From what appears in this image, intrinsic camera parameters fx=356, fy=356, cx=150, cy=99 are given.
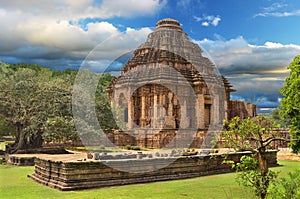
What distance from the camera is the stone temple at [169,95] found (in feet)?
112

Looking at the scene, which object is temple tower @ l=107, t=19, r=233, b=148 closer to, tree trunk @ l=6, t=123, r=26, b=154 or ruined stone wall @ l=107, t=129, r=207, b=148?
ruined stone wall @ l=107, t=129, r=207, b=148

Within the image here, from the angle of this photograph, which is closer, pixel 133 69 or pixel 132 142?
pixel 132 142

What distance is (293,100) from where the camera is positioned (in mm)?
11266

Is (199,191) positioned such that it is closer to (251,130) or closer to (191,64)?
(251,130)

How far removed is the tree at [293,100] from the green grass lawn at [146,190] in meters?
2.48

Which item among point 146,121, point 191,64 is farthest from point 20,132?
point 191,64

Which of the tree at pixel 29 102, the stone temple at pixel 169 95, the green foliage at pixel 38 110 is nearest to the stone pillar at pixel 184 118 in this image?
the stone temple at pixel 169 95

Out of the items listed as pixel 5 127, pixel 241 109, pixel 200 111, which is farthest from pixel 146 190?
pixel 241 109

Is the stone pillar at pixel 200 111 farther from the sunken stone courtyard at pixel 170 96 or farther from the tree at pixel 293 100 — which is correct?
the tree at pixel 293 100

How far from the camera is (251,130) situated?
33.7ft

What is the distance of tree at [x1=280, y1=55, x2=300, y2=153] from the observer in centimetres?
1112

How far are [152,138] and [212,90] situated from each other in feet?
33.9

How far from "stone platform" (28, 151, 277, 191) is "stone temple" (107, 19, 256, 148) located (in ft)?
52.7

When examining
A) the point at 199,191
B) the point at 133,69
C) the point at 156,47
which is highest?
the point at 156,47
